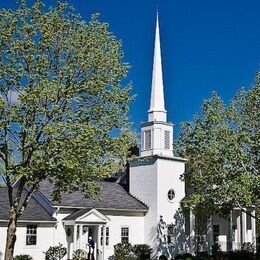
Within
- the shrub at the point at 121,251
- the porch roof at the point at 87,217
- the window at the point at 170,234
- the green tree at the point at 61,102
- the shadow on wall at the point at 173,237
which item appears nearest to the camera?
the green tree at the point at 61,102

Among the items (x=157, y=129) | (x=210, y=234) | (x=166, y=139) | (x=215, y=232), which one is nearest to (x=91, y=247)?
(x=157, y=129)

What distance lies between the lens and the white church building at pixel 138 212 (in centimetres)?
3130

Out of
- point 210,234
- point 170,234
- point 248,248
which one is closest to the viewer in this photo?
point 170,234

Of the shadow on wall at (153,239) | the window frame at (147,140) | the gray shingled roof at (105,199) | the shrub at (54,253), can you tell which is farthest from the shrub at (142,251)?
the window frame at (147,140)

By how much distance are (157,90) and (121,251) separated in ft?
40.0

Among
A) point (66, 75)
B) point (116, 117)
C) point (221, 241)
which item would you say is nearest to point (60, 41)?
point (66, 75)

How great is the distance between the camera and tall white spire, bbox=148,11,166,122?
37.5 metres

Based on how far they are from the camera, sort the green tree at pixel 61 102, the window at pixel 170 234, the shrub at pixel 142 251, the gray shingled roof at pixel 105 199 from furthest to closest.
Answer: the window at pixel 170 234 → the shrub at pixel 142 251 → the gray shingled roof at pixel 105 199 → the green tree at pixel 61 102

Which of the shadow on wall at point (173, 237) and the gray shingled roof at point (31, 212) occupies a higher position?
the gray shingled roof at point (31, 212)

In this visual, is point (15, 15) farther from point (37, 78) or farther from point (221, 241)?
point (221, 241)

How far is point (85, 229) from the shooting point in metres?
33.3

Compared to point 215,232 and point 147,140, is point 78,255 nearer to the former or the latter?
point 147,140

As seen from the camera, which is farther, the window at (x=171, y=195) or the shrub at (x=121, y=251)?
the window at (x=171, y=195)

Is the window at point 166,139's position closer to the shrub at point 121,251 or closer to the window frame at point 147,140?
the window frame at point 147,140
